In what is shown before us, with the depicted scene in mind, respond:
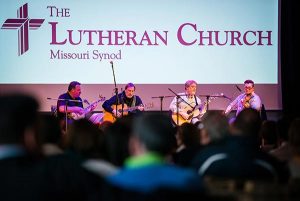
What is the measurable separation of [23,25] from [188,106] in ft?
9.92

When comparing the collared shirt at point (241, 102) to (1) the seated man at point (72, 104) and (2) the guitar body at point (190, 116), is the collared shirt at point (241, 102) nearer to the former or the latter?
(2) the guitar body at point (190, 116)

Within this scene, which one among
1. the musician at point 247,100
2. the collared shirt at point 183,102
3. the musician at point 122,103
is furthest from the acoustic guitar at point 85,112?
the musician at point 247,100

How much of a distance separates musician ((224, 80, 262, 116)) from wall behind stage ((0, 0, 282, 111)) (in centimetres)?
27

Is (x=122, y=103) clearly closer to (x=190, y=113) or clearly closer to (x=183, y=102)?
(x=183, y=102)

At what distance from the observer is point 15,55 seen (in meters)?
9.74

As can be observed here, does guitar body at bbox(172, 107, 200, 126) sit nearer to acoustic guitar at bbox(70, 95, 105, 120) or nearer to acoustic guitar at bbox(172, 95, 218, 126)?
acoustic guitar at bbox(172, 95, 218, 126)

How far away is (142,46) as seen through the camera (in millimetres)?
9922

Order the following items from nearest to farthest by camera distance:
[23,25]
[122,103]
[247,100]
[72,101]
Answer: [72,101] → [122,103] → [247,100] → [23,25]

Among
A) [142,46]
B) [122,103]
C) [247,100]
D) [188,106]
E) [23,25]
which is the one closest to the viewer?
[122,103]

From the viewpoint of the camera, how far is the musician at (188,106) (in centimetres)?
956

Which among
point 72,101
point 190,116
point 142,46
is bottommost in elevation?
point 190,116

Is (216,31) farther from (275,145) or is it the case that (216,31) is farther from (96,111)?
(275,145)

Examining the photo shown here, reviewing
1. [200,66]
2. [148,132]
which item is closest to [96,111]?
[200,66]

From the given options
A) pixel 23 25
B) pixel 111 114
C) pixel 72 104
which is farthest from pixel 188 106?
pixel 23 25
